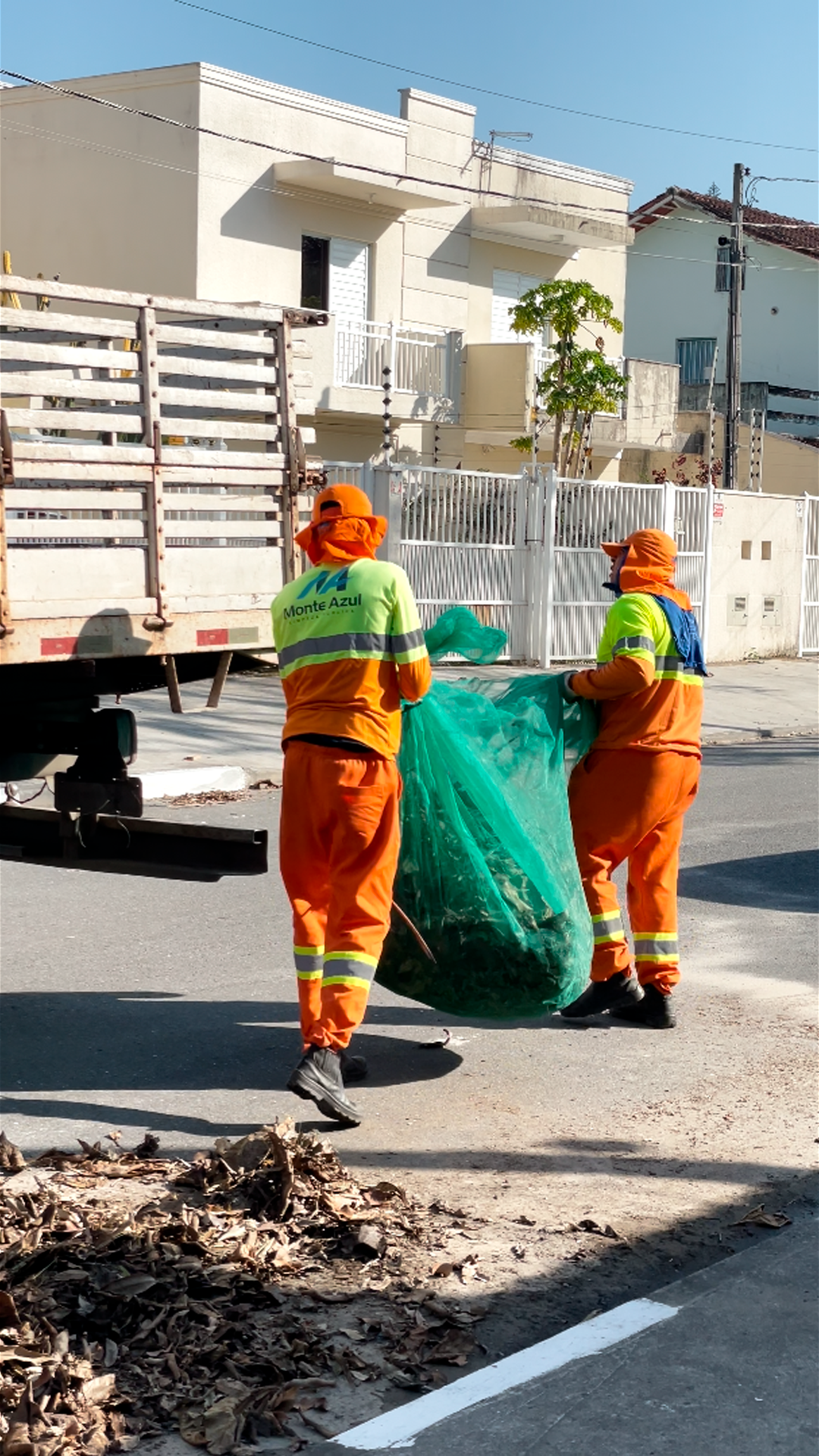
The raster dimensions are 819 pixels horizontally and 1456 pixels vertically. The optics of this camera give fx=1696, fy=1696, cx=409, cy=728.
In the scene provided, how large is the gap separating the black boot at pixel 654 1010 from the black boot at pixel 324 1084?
1.56m

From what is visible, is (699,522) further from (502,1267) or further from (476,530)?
(502,1267)

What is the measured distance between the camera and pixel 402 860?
18.0ft

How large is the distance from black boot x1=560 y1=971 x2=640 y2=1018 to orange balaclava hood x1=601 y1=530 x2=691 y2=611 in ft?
4.57

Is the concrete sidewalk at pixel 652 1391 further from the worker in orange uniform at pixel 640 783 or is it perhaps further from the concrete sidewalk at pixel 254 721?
the concrete sidewalk at pixel 254 721

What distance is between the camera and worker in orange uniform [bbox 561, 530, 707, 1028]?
6094 mm

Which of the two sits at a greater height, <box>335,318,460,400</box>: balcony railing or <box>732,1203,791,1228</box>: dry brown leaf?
<box>335,318,460,400</box>: balcony railing

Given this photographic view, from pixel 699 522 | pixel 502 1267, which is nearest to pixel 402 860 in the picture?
pixel 502 1267

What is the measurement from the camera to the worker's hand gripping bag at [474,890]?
5.39 meters

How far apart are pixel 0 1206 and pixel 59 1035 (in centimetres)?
184

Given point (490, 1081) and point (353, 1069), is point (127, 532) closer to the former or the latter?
point (353, 1069)

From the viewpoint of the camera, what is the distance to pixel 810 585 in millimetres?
23672

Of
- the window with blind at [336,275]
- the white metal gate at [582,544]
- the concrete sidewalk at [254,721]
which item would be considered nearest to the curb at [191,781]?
the concrete sidewalk at [254,721]

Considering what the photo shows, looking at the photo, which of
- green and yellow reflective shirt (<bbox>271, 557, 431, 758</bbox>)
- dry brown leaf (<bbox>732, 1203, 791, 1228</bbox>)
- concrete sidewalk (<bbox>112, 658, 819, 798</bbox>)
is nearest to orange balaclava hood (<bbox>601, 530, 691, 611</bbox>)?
green and yellow reflective shirt (<bbox>271, 557, 431, 758</bbox>)

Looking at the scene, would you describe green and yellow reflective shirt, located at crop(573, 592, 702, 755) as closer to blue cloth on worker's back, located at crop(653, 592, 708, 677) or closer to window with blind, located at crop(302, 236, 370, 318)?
blue cloth on worker's back, located at crop(653, 592, 708, 677)
